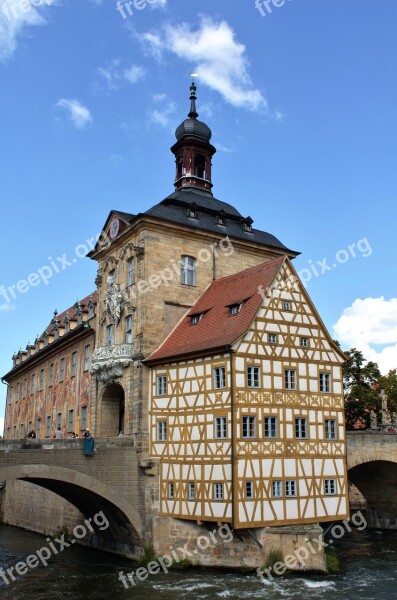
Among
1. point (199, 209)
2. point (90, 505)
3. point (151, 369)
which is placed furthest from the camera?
point (199, 209)

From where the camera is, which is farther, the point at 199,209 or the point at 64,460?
the point at 199,209

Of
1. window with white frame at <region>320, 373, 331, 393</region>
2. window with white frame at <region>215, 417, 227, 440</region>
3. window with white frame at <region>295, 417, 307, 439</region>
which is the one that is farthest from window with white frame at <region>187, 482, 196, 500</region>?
window with white frame at <region>320, 373, 331, 393</region>

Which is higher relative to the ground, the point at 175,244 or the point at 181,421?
the point at 175,244

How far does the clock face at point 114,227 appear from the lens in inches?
1248

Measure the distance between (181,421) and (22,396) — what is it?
2802cm

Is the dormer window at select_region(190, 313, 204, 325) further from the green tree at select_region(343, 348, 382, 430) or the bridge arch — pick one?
the green tree at select_region(343, 348, 382, 430)

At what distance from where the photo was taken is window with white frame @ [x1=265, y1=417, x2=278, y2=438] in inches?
958

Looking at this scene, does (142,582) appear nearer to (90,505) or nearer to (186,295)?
(90,505)

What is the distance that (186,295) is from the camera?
98.3ft

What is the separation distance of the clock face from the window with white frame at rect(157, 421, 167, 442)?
9820 mm

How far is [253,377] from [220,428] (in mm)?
2210

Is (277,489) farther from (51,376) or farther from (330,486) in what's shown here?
(51,376)

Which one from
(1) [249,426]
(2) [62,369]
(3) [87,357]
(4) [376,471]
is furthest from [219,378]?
(2) [62,369]

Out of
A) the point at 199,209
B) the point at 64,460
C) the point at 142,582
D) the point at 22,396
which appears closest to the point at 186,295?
the point at 199,209
